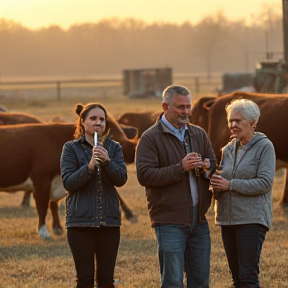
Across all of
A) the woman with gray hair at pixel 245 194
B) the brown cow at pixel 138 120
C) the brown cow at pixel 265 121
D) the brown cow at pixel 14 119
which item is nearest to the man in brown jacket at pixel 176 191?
the woman with gray hair at pixel 245 194

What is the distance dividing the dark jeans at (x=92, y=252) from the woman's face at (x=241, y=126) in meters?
1.19

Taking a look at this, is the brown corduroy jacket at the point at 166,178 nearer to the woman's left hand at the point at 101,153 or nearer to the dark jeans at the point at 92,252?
the woman's left hand at the point at 101,153

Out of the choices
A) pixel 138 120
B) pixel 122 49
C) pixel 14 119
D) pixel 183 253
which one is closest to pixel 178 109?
pixel 183 253

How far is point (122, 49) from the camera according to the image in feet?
563

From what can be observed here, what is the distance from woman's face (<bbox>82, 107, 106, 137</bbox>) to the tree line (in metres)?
121

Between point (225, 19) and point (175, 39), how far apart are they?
40.5 feet

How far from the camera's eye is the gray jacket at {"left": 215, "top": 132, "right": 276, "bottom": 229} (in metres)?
6.98

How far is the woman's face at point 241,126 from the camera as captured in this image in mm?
7062

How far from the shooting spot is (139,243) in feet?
36.8

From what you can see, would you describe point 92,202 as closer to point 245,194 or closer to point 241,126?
point 245,194

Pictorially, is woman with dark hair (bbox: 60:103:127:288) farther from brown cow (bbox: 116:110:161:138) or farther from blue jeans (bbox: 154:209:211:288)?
brown cow (bbox: 116:110:161:138)

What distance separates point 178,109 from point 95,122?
0.67 meters

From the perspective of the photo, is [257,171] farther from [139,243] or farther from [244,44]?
[244,44]

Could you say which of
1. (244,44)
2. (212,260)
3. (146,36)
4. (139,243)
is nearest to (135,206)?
(139,243)
